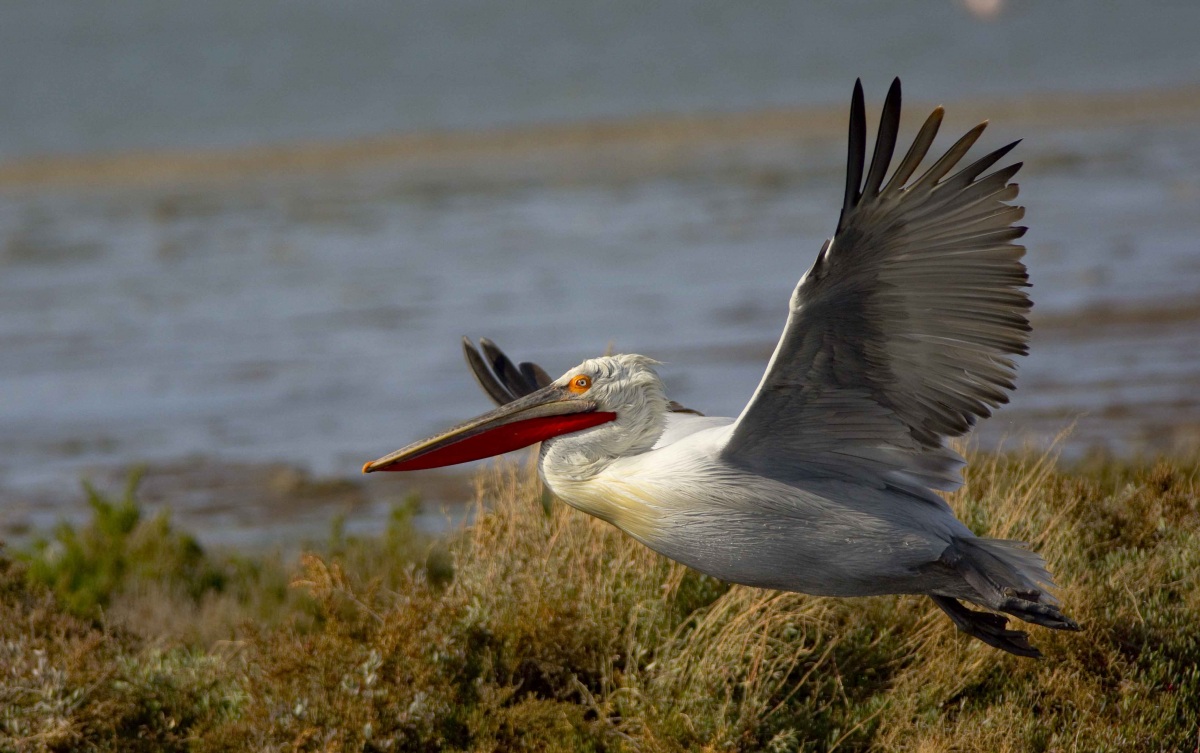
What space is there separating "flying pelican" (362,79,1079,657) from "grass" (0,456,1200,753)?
1.94 feet

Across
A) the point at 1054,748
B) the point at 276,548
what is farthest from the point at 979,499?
the point at 276,548

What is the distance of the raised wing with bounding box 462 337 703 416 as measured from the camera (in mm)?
5125

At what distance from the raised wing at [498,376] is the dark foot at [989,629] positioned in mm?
1212

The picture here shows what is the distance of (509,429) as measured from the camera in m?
4.28

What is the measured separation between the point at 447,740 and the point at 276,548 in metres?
3.54

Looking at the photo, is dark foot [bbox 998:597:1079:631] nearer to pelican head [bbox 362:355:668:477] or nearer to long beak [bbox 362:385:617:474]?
pelican head [bbox 362:355:668:477]

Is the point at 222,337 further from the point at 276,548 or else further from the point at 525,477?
the point at 525,477

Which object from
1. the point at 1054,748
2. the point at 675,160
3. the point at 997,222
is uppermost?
the point at 675,160

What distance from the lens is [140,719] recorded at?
5.26 metres

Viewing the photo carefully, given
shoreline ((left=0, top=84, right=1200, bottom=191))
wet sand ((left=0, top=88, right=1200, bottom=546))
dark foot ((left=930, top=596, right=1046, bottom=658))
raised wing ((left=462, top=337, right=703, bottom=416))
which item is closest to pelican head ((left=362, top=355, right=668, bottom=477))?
raised wing ((left=462, top=337, right=703, bottom=416))

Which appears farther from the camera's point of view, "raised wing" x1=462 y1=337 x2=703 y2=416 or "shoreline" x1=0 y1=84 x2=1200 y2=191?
"shoreline" x1=0 y1=84 x2=1200 y2=191

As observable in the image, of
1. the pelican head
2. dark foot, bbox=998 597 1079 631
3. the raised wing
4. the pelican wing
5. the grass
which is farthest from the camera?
the raised wing

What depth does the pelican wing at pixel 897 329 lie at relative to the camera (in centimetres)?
384

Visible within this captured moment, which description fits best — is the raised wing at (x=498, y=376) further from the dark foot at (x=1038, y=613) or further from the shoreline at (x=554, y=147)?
the shoreline at (x=554, y=147)
